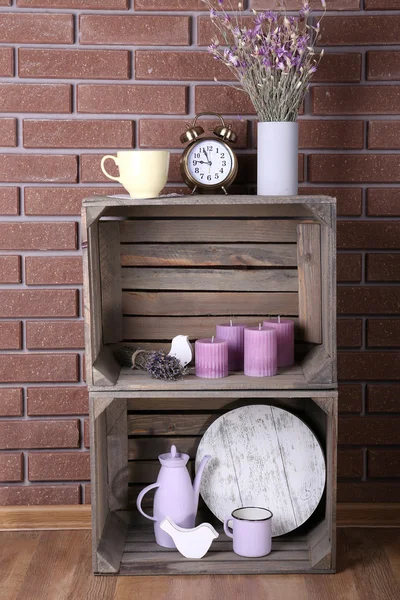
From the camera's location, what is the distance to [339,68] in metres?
2.21

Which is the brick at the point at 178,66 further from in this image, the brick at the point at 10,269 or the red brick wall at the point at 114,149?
the brick at the point at 10,269

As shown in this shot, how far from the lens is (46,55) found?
2197 mm

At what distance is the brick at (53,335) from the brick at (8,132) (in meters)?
0.49

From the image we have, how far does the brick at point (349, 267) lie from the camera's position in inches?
89.4

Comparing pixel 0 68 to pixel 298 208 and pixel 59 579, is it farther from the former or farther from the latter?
pixel 59 579

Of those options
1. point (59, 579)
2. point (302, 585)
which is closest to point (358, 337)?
point (302, 585)

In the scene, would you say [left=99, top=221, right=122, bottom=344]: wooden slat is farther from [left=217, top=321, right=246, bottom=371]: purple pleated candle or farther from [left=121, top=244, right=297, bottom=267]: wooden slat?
[left=217, top=321, right=246, bottom=371]: purple pleated candle

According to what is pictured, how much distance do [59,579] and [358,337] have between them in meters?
1.01

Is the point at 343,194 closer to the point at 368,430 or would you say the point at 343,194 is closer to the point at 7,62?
the point at 368,430

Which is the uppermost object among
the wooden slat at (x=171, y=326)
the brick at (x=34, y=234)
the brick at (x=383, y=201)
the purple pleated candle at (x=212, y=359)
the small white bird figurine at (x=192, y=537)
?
the brick at (x=383, y=201)

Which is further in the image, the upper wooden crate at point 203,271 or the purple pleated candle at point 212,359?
the upper wooden crate at point 203,271

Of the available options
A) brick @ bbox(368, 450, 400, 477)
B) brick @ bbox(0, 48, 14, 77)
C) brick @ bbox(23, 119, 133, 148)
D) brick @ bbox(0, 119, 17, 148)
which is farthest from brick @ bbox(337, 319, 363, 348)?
brick @ bbox(0, 48, 14, 77)

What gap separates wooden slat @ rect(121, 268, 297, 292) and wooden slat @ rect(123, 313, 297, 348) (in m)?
0.08

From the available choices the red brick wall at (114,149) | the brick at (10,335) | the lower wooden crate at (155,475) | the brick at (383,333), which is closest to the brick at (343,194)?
the red brick wall at (114,149)
